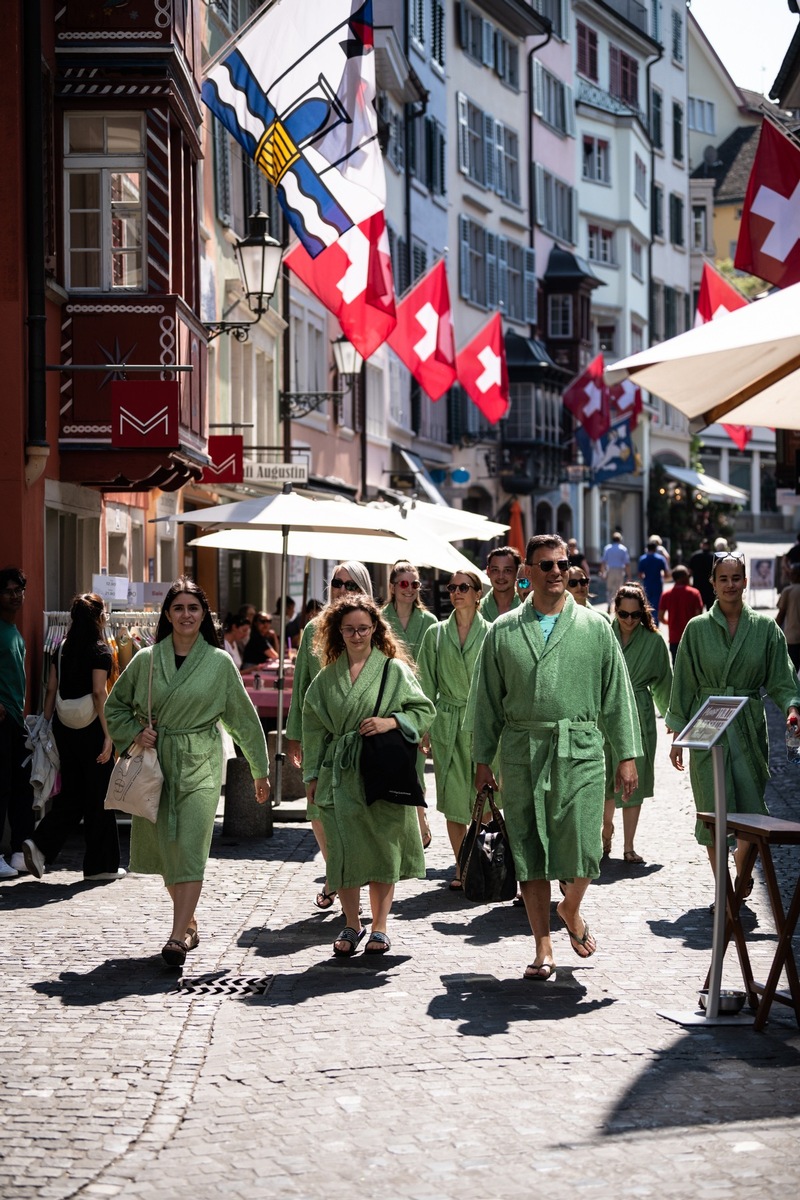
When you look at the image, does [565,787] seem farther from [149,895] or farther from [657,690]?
[657,690]

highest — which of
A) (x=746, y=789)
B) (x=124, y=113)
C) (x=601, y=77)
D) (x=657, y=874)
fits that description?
(x=601, y=77)

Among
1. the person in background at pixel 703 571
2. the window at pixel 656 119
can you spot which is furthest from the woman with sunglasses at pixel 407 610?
the window at pixel 656 119

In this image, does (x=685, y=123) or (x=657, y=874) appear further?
(x=685, y=123)

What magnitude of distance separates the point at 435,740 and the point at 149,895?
1948 millimetres

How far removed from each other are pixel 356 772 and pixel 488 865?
757mm

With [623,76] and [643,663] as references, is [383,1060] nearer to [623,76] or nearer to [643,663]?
[643,663]

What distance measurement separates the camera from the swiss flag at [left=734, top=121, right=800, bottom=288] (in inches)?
704

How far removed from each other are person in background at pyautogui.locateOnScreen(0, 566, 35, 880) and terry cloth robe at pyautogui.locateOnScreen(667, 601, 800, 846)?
423 cm

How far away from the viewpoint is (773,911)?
761cm

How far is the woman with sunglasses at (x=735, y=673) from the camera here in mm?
10234

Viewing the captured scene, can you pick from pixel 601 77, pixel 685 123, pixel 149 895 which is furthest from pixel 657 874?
pixel 685 123

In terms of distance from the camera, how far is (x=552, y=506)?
5725 centimetres

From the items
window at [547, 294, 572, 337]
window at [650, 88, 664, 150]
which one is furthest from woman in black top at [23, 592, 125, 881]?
window at [650, 88, 664, 150]

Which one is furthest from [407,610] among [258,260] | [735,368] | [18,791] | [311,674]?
[258,260]
